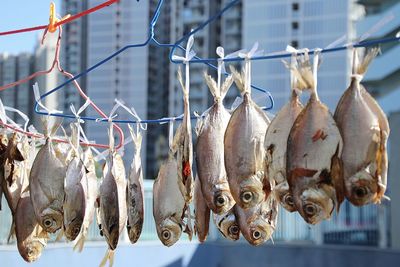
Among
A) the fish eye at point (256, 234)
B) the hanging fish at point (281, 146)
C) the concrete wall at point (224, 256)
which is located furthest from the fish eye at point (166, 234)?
the concrete wall at point (224, 256)

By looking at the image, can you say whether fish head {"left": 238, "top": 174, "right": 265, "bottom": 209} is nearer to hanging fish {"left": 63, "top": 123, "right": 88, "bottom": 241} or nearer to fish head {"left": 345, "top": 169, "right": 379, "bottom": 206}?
fish head {"left": 345, "top": 169, "right": 379, "bottom": 206}

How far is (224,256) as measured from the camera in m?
10.5

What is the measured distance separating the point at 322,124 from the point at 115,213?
41.9 inches

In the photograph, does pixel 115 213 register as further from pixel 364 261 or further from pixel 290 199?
pixel 364 261

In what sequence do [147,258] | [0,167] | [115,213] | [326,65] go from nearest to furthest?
[115,213]
[0,167]
[147,258]
[326,65]

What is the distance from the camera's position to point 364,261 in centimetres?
958

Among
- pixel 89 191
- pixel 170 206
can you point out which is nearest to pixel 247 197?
pixel 170 206

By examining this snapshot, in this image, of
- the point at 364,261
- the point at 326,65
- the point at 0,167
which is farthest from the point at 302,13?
the point at 0,167

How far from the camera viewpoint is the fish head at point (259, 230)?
10.1 ft

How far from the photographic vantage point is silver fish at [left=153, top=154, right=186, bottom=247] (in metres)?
3.27

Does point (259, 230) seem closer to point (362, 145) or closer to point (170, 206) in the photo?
point (170, 206)

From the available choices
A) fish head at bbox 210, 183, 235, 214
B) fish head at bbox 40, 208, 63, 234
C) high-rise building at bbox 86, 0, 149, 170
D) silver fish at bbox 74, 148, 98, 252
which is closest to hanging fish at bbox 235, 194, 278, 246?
fish head at bbox 210, 183, 235, 214

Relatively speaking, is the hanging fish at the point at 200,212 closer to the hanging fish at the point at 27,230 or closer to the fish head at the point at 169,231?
the fish head at the point at 169,231

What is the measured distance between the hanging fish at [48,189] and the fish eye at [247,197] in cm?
86
